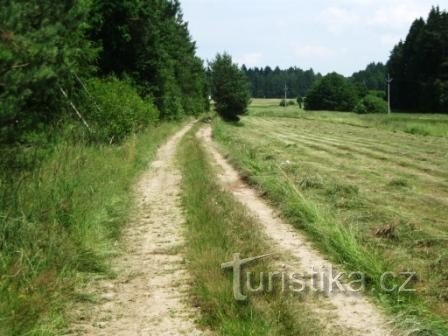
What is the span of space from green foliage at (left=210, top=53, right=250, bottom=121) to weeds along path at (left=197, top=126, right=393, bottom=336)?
39.9 metres

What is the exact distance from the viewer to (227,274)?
6328 mm

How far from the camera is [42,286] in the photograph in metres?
5.47

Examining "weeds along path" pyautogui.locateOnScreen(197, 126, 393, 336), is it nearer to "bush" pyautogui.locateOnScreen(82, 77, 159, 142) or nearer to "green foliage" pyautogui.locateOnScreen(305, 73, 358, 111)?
"bush" pyautogui.locateOnScreen(82, 77, 159, 142)

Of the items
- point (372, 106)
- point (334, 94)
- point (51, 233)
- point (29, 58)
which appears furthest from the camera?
point (334, 94)

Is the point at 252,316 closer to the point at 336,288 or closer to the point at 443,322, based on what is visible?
the point at 336,288

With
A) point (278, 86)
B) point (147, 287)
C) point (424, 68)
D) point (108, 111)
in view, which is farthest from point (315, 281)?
point (278, 86)

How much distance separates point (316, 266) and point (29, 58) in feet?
14.0

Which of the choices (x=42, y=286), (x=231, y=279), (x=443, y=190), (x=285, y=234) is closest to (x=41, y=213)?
(x=42, y=286)

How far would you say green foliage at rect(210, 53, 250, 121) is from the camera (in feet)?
169

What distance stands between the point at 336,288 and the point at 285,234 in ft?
7.97

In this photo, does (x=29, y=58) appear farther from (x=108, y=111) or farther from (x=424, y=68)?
(x=424, y=68)

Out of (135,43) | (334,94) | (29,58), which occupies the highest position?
(135,43)

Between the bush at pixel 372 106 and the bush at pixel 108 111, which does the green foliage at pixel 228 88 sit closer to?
the bush at pixel 108 111

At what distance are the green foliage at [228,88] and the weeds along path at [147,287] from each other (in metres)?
41.9
